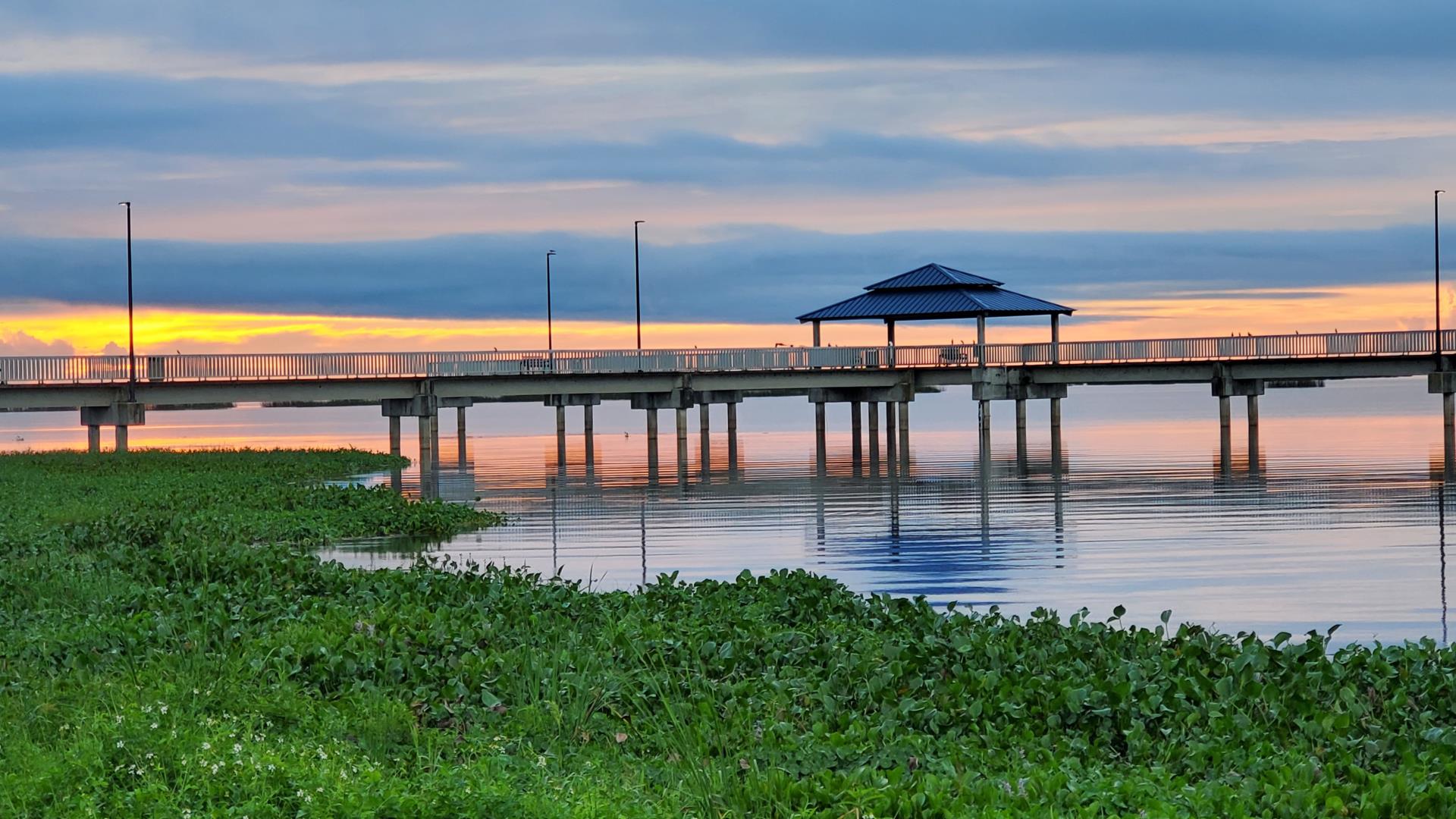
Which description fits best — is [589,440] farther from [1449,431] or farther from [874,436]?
[1449,431]

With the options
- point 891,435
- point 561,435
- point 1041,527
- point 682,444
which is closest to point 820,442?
point 891,435

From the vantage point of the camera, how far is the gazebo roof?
57.2 meters

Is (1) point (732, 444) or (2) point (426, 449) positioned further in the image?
(1) point (732, 444)

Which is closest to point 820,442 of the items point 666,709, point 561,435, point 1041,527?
point 561,435

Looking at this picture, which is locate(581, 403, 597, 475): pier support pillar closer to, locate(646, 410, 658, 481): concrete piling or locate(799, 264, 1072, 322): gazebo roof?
locate(646, 410, 658, 481): concrete piling

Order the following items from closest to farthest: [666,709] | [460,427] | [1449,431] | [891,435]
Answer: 1. [666,709]
2. [1449,431]
3. [891,435]
4. [460,427]

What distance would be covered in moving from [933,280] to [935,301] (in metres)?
2.21

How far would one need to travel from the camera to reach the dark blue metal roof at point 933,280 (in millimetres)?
59281

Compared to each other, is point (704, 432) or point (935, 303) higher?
point (935, 303)

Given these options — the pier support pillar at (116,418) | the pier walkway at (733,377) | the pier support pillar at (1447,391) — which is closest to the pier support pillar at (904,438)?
the pier walkway at (733,377)

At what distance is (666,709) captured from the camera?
33.3ft

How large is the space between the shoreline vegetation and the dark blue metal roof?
4414 cm

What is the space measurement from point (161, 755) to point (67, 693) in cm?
→ 247

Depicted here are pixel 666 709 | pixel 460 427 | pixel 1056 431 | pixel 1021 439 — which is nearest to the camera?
pixel 666 709
